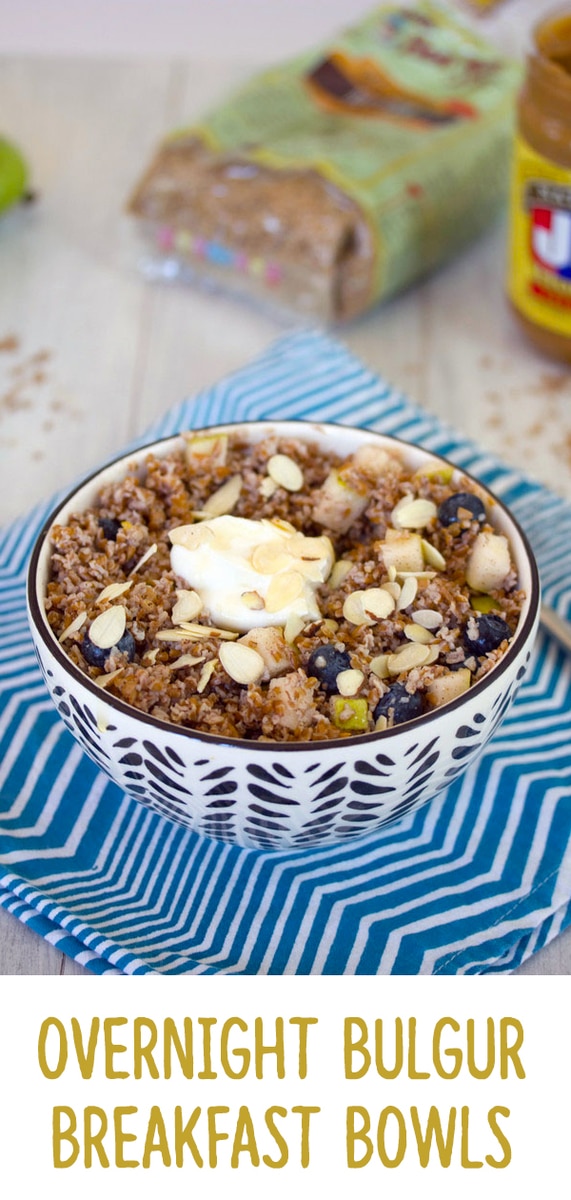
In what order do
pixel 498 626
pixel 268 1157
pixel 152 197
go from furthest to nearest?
pixel 152 197 < pixel 498 626 < pixel 268 1157

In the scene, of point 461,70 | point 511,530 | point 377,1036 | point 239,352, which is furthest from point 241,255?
point 377,1036

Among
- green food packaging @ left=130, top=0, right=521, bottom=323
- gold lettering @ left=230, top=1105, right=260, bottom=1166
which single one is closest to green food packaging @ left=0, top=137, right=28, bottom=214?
green food packaging @ left=130, top=0, right=521, bottom=323

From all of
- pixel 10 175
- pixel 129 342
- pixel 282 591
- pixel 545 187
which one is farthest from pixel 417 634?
pixel 10 175

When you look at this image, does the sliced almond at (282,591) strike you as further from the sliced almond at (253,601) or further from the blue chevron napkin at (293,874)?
the blue chevron napkin at (293,874)

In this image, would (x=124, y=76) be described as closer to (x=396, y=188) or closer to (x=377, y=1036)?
(x=396, y=188)

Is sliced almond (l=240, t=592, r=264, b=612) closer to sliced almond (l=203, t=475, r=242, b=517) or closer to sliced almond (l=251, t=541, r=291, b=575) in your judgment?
sliced almond (l=251, t=541, r=291, b=575)

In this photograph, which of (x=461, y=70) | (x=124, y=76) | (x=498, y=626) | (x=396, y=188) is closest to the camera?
(x=498, y=626)
